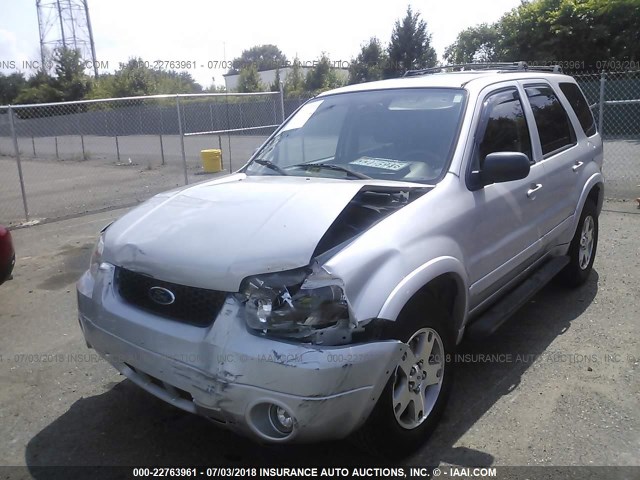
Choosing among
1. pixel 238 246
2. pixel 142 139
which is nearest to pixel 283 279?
pixel 238 246

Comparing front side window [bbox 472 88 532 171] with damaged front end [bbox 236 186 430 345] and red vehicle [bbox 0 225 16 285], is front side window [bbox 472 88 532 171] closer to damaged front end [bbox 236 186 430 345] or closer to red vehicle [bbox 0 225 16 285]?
damaged front end [bbox 236 186 430 345]

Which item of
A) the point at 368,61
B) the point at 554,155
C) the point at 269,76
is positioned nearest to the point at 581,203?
the point at 554,155

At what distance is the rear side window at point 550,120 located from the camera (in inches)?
178

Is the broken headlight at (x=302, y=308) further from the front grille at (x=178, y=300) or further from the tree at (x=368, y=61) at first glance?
the tree at (x=368, y=61)

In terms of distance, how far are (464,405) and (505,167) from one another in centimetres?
148

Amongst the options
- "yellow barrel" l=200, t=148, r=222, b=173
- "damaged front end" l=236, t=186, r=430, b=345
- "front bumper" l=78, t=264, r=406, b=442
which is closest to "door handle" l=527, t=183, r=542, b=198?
"front bumper" l=78, t=264, r=406, b=442

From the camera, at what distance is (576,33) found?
24984mm

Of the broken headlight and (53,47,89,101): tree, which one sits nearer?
the broken headlight

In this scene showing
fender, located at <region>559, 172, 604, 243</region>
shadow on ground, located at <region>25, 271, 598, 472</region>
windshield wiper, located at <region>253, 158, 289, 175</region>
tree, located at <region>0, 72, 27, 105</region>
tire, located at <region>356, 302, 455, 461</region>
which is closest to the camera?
tire, located at <region>356, 302, 455, 461</region>

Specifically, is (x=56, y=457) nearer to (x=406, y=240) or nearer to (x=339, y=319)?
(x=339, y=319)

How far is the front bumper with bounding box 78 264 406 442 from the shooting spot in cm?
242

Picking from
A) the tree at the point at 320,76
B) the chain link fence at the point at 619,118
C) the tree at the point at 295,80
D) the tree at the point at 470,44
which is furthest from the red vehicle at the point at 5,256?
the tree at the point at 470,44

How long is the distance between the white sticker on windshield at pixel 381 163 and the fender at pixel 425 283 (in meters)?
0.80

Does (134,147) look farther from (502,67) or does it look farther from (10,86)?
(10,86)
